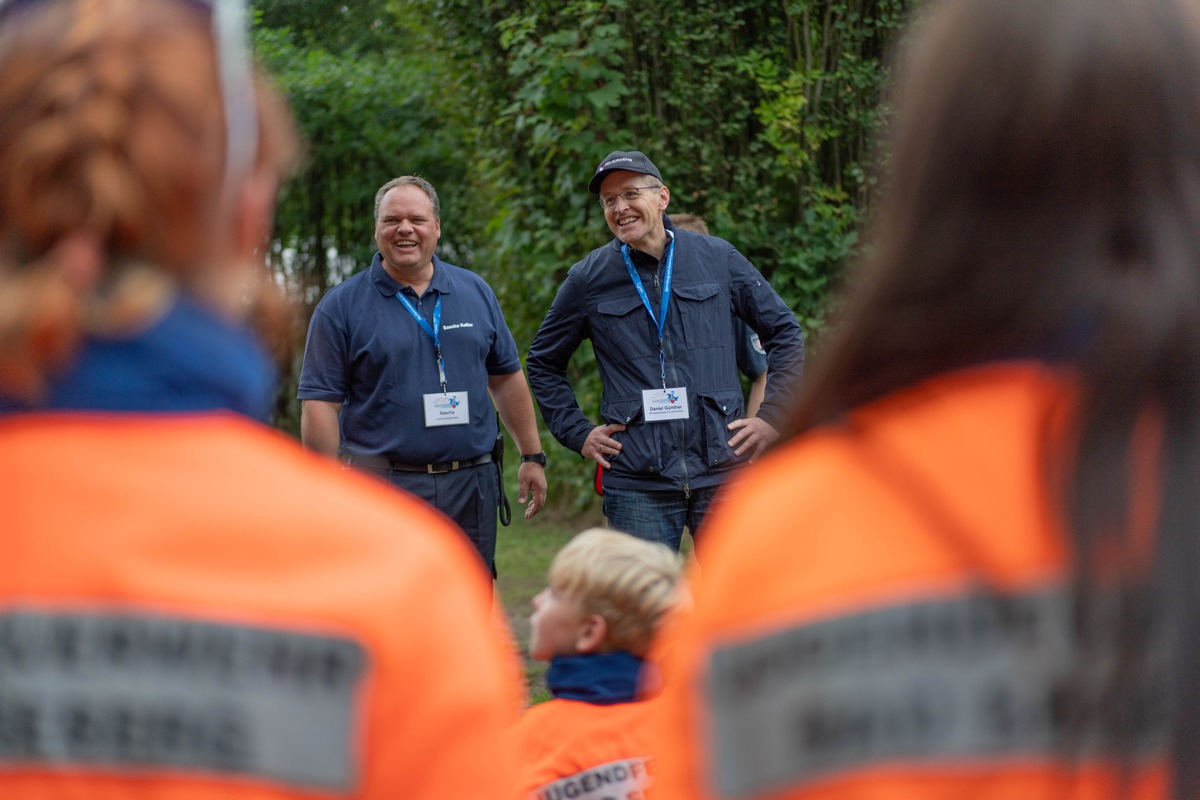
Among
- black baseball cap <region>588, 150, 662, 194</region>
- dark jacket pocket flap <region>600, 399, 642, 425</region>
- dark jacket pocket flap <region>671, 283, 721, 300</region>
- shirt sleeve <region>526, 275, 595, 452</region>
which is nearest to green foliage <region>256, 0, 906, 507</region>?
black baseball cap <region>588, 150, 662, 194</region>

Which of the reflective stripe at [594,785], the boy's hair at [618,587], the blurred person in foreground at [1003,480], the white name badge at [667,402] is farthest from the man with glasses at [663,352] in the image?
the blurred person in foreground at [1003,480]

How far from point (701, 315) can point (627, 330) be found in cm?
31

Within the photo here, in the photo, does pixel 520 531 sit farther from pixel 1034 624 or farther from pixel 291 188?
pixel 1034 624

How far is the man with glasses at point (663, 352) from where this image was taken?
17.7ft

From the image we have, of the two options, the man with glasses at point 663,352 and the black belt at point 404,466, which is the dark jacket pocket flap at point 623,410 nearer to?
the man with glasses at point 663,352

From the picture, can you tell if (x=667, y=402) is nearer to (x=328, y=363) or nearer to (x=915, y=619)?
(x=328, y=363)

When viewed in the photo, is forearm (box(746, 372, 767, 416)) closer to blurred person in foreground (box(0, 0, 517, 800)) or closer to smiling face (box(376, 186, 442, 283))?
smiling face (box(376, 186, 442, 283))

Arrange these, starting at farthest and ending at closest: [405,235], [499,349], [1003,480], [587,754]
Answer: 1. [499,349]
2. [405,235]
3. [587,754]
4. [1003,480]

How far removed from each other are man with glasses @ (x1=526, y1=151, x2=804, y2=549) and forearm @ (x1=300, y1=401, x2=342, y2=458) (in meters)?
1.00

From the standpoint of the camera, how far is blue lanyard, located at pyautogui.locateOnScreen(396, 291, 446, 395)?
5.49 m

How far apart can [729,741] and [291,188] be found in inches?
584

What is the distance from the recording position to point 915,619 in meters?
1.02

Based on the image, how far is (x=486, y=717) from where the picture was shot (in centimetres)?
109

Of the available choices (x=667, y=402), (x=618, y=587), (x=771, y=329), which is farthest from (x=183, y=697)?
(x=771, y=329)
